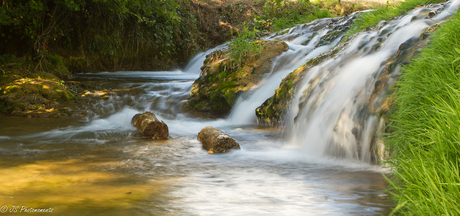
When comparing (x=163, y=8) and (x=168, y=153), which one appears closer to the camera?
(x=168, y=153)

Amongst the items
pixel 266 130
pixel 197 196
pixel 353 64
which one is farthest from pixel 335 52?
pixel 197 196

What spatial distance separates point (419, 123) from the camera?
8.33 feet

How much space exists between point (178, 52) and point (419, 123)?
11197mm

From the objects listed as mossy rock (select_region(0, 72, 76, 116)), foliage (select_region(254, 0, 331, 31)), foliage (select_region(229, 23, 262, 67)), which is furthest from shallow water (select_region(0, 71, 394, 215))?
foliage (select_region(254, 0, 331, 31))

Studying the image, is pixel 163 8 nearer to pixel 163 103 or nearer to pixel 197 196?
pixel 163 103

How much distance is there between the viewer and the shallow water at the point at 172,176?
2459 millimetres

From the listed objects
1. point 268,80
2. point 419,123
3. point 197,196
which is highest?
point 268,80

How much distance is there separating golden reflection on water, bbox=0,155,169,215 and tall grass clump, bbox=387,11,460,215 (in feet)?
6.16

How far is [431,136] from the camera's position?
7.06 feet

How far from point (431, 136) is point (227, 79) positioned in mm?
5710

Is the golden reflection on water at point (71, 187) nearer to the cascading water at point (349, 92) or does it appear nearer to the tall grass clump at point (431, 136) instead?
the tall grass clump at point (431, 136)

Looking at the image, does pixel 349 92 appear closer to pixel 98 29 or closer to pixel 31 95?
pixel 31 95

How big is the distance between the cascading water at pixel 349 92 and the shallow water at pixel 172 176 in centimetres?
24
